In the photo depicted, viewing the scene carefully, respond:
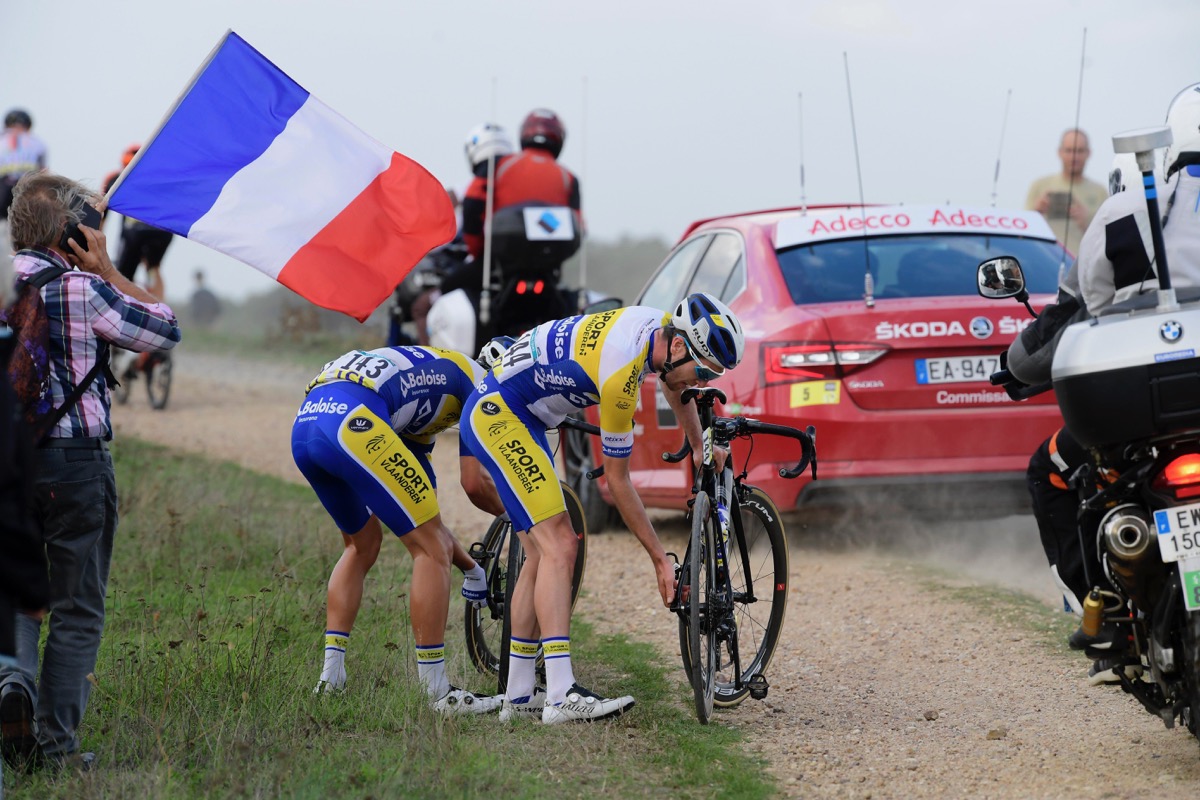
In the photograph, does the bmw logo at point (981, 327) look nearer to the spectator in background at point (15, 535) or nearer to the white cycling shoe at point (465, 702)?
the white cycling shoe at point (465, 702)

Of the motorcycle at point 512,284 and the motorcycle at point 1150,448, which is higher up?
the motorcycle at point 512,284

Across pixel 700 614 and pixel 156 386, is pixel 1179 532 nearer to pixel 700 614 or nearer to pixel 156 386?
pixel 700 614

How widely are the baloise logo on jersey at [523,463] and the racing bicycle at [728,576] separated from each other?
0.51 meters

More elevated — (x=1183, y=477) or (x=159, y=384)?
(x=159, y=384)

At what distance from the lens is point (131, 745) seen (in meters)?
5.36

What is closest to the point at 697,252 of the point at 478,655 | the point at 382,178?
the point at 382,178

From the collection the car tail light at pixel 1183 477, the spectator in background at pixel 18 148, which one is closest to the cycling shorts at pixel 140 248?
the spectator in background at pixel 18 148

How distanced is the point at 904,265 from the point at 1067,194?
10.3 feet

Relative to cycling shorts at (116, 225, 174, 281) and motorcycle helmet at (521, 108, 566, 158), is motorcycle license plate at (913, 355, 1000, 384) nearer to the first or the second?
motorcycle helmet at (521, 108, 566, 158)

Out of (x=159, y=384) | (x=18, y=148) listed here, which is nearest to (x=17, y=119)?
(x=18, y=148)

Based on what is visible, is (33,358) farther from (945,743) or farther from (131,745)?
(945,743)

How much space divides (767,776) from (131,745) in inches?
87.3

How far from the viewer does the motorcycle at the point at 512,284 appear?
40.6 feet

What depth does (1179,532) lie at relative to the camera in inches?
179
